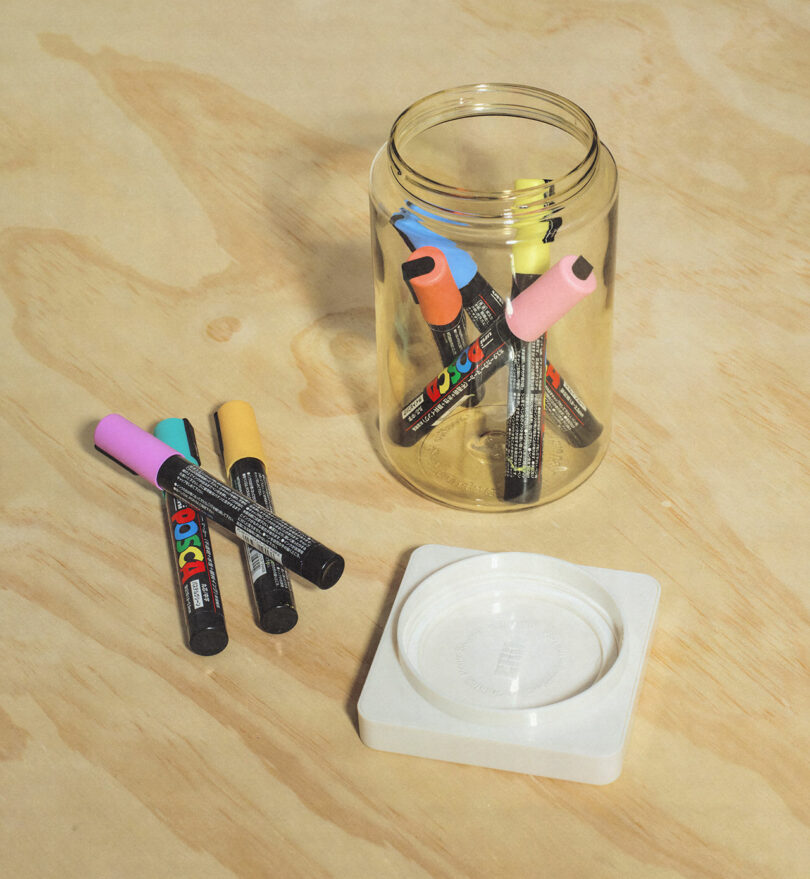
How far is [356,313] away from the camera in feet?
2.67

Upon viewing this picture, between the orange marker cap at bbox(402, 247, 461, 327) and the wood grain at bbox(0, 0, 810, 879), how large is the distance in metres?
0.13

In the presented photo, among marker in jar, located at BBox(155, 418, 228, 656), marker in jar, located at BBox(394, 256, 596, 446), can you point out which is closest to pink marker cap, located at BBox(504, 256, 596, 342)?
marker in jar, located at BBox(394, 256, 596, 446)

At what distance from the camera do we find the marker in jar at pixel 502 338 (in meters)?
0.57

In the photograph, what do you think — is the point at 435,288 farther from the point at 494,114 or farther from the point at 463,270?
the point at 494,114

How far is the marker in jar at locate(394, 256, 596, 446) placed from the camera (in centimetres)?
57

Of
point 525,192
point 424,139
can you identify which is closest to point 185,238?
point 424,139

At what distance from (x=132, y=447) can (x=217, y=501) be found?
0.07 m

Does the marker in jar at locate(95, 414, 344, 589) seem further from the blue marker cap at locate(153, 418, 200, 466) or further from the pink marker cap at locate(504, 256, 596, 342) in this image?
the pink marker cap at locate(504, 256, 596, 342)

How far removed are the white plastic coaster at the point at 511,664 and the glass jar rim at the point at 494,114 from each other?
18 cm

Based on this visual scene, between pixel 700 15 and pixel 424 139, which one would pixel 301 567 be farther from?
pixel 700 15

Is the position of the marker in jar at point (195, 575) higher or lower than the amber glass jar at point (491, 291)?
lower

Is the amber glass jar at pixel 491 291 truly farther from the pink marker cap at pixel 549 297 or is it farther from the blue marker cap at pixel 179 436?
the blue marker cap at pixel 179 436

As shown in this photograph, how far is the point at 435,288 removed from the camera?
0.59m

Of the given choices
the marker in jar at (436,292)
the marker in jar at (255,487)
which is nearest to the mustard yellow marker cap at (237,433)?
the marker in jar at (255,487)
